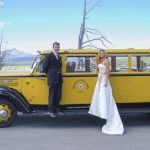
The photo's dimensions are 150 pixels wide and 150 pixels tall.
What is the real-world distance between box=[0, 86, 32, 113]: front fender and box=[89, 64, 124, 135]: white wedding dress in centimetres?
149

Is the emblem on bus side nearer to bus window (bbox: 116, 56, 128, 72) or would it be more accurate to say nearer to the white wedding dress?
the white wedding dress

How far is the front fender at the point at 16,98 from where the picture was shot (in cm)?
1005

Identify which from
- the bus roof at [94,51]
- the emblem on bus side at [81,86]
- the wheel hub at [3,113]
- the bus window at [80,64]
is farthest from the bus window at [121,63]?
the wheel hub at [3,113]

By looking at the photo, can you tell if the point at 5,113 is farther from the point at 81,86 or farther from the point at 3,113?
the point at 81,86

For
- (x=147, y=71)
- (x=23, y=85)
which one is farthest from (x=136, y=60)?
(x=23, y=85)

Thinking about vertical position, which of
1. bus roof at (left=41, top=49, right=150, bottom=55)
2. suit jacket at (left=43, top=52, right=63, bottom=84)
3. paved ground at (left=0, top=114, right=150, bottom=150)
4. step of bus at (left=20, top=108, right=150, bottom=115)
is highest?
bus roof at (left=41, top=49, right=150, bottom=55)

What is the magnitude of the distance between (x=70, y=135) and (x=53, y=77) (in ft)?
4.79

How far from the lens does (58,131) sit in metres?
9.73

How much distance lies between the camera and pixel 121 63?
1053 centimetres

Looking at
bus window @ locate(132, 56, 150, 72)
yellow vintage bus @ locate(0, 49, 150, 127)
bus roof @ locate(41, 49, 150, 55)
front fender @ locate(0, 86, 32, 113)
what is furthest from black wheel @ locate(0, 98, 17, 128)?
bus window @ locate(132, 56, 150, 72)

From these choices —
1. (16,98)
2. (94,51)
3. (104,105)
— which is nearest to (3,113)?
(16,98)

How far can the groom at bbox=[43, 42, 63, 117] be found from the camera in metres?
10.0

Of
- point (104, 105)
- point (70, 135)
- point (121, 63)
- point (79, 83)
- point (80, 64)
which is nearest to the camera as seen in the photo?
point (70, 135)

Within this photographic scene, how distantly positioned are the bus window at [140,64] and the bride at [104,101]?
0.78 meters
